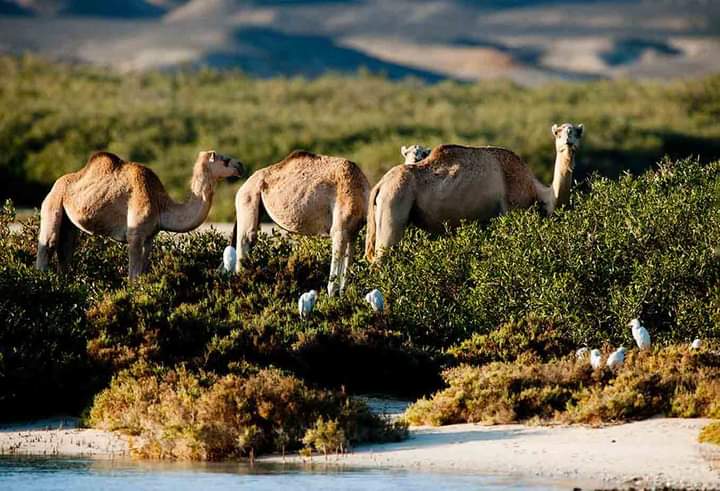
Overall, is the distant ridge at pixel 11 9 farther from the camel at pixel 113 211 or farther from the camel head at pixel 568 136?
the camel head at pixel 568 136

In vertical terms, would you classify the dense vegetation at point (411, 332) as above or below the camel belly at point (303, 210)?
below

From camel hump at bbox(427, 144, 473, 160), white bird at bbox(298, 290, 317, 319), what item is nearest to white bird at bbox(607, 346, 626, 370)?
white bird at bbox(298, 290, 317, 319)

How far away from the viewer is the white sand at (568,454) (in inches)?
496

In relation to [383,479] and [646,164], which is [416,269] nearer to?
[383,479]

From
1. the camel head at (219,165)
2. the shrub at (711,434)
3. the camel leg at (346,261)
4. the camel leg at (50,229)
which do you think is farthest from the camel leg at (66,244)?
the shrub at (711,434)

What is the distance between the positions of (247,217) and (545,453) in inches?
274

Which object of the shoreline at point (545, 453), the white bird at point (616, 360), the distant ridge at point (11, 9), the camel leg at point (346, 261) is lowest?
the shoreline at point (545, 453)

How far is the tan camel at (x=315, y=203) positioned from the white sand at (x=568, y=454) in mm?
4754

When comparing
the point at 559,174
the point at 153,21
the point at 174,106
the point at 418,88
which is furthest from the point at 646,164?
the point at 153,21

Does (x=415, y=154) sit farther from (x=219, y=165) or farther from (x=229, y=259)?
(x=229, y=259)

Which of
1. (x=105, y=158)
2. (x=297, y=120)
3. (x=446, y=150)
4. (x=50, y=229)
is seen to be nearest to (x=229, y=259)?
(x=105, y=158)

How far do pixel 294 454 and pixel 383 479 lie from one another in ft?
3.73

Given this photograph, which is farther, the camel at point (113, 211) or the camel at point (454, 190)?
the camel at point (113, 211)

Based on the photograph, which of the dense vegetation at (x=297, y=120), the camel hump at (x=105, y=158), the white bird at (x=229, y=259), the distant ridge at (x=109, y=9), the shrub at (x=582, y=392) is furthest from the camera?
the distant ridge at (x=109, y=9)
